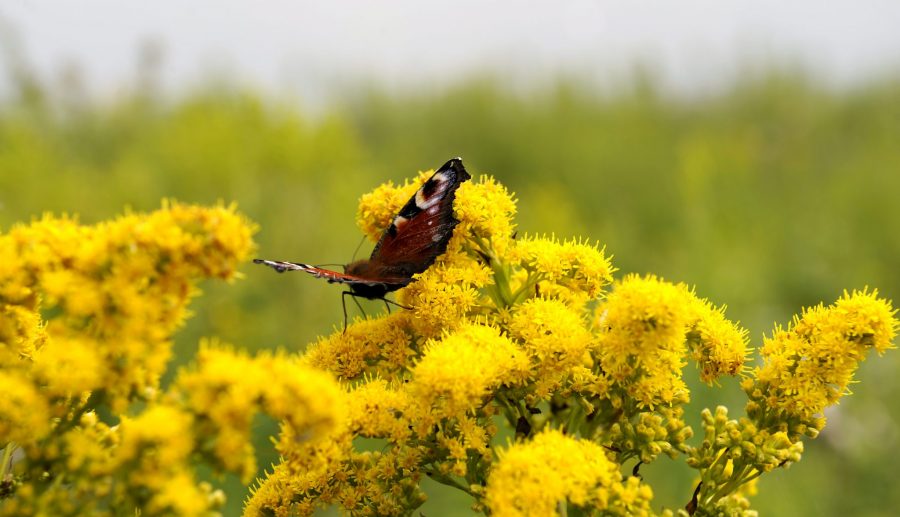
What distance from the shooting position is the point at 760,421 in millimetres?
2895

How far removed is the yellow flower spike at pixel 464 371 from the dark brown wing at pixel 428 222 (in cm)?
49

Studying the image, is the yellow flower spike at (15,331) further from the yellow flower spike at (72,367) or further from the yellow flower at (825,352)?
the yellow flower at (825,352)

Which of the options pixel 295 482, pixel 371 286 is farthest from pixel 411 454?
pixel 371 286

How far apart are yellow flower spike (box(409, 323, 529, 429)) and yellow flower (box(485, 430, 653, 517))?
0.74 ft

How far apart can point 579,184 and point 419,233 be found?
22.0 metres

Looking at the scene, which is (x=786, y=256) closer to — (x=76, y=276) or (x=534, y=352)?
(x=534, y=352)

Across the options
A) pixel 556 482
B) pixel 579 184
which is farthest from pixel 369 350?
pixel 579 184

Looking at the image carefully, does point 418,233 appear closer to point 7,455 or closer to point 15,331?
point 15,331

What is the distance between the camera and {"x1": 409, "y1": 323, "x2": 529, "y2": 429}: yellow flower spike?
242cm

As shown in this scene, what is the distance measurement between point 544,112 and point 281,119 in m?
15.2

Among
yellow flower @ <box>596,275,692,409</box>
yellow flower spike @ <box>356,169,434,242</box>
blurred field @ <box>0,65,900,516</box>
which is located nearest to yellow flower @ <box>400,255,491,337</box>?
yellow flower spike @ <box>356,169,434,242</box>

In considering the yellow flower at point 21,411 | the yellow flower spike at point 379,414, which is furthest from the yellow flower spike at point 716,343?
the yellow flower at point 21,411

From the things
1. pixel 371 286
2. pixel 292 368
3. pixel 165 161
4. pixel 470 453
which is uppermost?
pixel 165 161

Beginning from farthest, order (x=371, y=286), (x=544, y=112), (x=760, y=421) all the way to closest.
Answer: (x=544, y=112) < (x=371, y=286) < (x=760, y=421)
